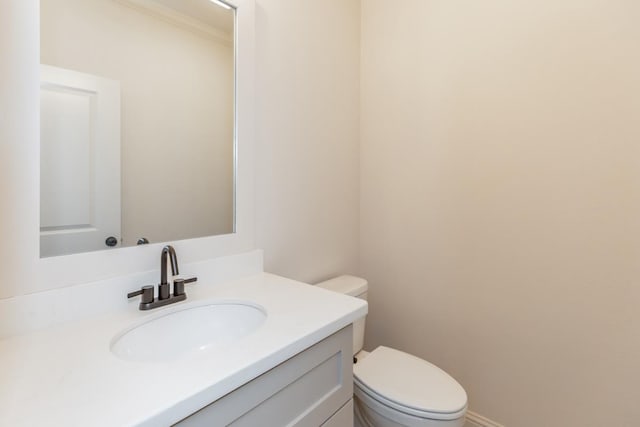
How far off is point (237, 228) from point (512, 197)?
3.94 feet

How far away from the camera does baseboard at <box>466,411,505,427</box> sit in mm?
1431

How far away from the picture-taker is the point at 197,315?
37.8 inches

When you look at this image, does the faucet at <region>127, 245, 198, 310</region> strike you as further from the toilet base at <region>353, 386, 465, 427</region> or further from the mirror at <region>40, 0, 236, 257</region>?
the toilet base at <region>353, 386, 465, 427</region>

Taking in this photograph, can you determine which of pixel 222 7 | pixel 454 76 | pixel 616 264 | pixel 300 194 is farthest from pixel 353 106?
pixel 616 264

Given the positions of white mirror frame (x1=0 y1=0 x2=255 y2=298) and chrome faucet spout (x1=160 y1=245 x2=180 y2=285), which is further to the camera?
chrome faucet spout (x1=160 y1=245 x2=180 y2=285)

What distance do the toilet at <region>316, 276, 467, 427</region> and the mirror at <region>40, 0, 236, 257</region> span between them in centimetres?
83

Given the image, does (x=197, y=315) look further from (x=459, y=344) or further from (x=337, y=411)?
(x=459, y=344)

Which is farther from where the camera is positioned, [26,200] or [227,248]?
[227,248]

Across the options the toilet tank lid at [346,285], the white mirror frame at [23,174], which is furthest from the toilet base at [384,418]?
the white mirror frame at [23,174]

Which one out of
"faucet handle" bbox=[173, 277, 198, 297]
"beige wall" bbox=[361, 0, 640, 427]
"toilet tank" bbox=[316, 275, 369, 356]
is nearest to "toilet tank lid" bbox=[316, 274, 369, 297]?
A: "toilet tank" bbox=[316, 275, 369, 356]

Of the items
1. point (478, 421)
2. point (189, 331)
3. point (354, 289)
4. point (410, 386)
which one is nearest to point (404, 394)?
point (410, 386)

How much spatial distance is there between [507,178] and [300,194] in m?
0.95

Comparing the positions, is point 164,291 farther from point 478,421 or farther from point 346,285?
point 478,421

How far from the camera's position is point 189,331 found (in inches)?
37.1
